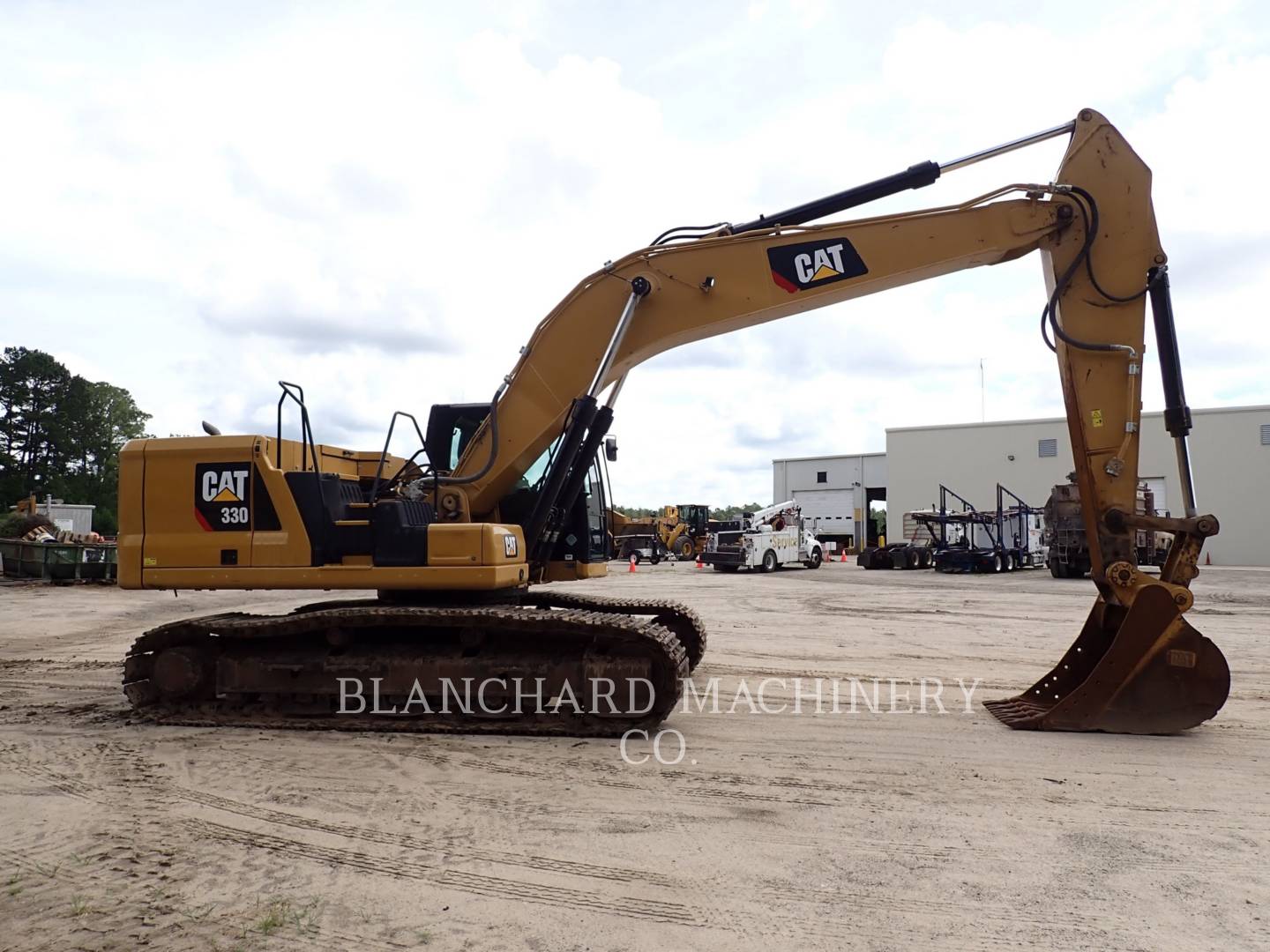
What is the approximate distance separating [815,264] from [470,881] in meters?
5.45

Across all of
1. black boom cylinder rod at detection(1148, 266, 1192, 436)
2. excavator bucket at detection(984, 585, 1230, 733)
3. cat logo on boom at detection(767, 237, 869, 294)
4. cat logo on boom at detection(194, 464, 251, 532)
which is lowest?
excavator bucket at detection(984, 585, 1230, 733)

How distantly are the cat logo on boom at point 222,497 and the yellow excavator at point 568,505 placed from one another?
0.02 metres

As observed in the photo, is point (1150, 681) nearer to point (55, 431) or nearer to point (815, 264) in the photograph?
point (815, 264)

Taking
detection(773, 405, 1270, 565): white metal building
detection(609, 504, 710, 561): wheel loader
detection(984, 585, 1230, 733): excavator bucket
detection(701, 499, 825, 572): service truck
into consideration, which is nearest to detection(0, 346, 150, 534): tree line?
detection(609, 504, 710, 561): wheel loader

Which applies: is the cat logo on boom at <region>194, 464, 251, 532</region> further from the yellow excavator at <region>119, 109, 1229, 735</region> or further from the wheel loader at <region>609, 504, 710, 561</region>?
the wheel loader at <region>609, 504, 710, 561</region>

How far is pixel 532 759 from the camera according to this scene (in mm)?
5938

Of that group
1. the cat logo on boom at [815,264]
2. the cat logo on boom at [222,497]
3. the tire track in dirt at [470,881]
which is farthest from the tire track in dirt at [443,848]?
the cat logo on boom at [815,264]

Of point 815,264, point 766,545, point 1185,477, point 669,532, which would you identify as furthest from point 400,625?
point 669,532

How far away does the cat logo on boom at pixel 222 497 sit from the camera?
7.08m

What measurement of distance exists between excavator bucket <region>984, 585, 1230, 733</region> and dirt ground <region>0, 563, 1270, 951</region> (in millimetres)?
239

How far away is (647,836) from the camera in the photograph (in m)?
4.50

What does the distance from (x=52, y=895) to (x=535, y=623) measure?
3.44 meters

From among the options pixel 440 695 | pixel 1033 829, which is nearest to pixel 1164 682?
pixel 1033 829

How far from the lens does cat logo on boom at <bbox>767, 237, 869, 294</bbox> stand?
284 inches
